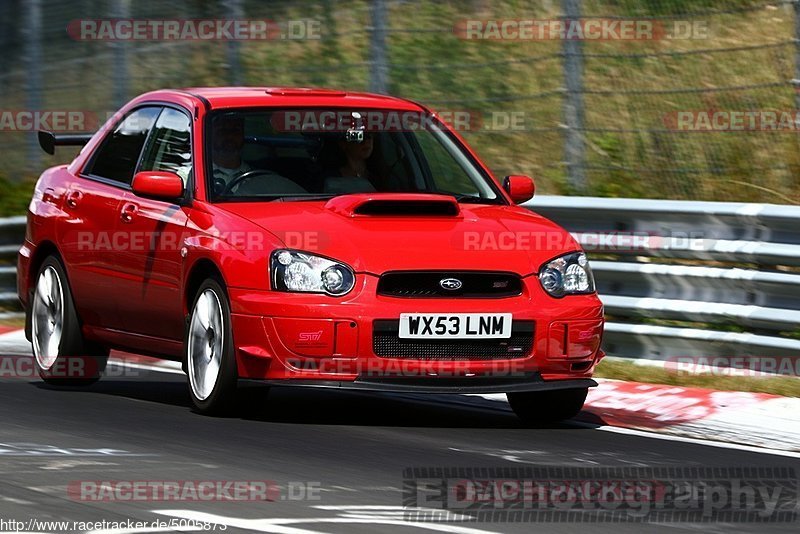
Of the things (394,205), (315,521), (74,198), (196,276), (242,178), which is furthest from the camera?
(74,198)

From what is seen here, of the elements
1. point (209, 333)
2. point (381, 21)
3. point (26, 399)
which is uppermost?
point (381, 21)

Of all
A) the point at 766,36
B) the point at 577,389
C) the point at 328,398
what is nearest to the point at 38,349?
the point at 328,398

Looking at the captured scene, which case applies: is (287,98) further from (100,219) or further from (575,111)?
(575,111)

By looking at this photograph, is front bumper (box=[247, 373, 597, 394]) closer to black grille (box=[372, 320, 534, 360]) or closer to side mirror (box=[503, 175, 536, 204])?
black grille (box=[372, 320, 534, 360])

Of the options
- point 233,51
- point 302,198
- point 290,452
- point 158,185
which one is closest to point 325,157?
point 302,198

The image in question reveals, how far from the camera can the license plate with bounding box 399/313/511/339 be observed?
28.8ft

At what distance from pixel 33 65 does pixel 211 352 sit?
30.7ft

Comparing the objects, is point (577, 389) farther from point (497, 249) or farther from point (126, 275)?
point (126, 275)

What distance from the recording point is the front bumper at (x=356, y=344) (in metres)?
8.75

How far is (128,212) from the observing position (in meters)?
10.2

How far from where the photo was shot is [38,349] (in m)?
11.1

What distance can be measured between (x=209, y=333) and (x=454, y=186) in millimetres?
1928

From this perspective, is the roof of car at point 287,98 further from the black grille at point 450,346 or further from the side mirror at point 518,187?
the black grille at point 450,346

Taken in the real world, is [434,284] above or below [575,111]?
below
